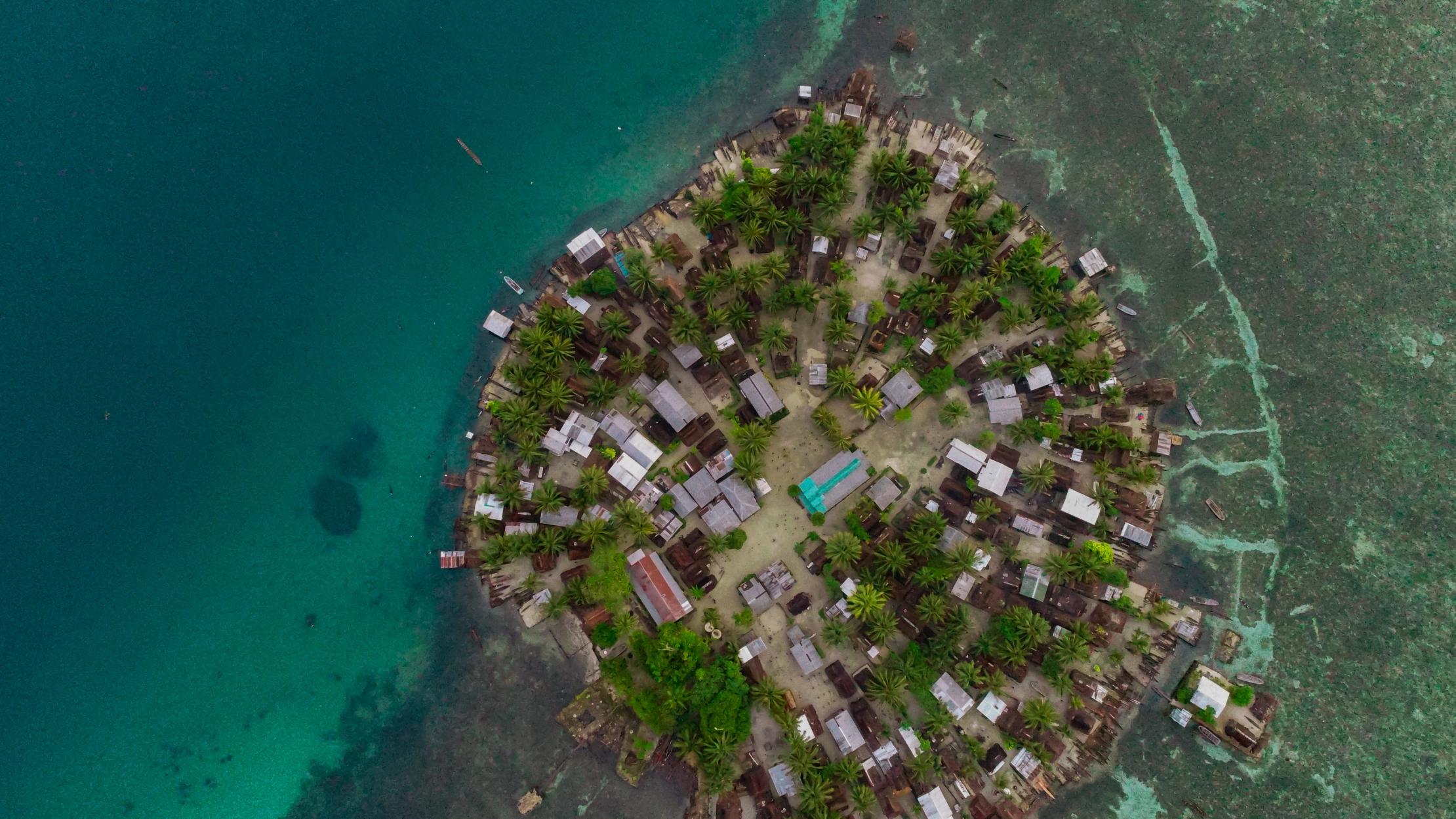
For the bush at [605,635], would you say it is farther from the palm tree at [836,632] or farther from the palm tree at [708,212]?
the palm tree at [708,212]

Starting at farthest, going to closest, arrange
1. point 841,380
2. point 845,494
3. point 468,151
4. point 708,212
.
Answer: point 468,151 < point 708,212 < point 845,494 < point 841,380

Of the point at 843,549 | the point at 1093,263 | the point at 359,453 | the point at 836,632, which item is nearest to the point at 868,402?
the point at 843,549

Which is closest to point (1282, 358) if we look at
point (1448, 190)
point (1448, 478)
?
point (1448, 478)

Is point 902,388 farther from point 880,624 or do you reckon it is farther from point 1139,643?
point 1139,643

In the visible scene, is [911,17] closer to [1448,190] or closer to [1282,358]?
[1282,358]

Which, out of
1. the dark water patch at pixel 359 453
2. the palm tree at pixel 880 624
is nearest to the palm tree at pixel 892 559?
the palm tree at pixel 880 624

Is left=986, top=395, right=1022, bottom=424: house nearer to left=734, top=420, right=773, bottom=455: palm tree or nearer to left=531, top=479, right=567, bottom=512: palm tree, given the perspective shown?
left=734, top=420, right=773, bottom=455: palm tree

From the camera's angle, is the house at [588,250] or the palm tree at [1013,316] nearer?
the palm tree at [1013,316]
